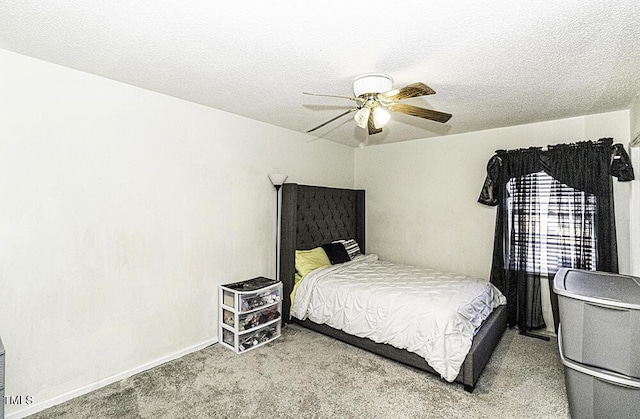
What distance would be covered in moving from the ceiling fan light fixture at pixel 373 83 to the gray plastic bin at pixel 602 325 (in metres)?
1.84

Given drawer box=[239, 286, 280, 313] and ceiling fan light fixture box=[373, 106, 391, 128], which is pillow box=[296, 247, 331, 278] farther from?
ceiling fan light fixture box=[373, 106, 391, 128]

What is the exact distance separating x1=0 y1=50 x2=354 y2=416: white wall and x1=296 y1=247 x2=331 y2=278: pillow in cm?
58

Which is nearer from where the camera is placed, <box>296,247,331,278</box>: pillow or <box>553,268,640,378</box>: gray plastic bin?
<box>553,268,640,378</box>: gray plastic bin

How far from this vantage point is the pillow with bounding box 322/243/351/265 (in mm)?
4027

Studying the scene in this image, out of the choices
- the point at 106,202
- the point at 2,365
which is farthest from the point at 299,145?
the point at 2,365

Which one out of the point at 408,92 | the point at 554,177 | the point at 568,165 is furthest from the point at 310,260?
the point at 568,165

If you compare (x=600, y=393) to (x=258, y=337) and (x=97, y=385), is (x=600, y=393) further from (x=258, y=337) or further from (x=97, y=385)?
(x=97, y=385)

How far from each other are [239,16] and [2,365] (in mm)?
2166

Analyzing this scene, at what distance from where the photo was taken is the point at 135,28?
5.81ft

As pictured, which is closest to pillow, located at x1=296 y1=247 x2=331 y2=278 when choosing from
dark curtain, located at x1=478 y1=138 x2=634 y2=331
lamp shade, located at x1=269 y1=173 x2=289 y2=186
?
lamp shade, located at x1=269 y1=173 x2=289 y2=186

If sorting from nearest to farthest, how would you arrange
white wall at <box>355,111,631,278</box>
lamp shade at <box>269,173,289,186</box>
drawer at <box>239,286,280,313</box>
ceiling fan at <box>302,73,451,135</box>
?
ceiling fan at <box>302,73,451,135</box> → drawer at <box>239,286,280,313</box> → white wall at <box>355,111,631,278</box> → lamp shade at <box>269,173,289,186</box>

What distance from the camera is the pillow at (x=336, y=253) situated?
159 inches

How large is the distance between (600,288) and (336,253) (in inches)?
102

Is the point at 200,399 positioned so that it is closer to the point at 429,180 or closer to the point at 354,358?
the point at 354,358
